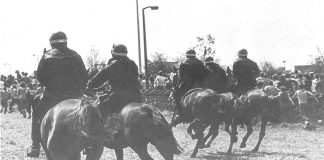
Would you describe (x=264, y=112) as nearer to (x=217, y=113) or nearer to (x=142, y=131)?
(x=217, y=113)

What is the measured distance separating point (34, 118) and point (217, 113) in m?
4.92

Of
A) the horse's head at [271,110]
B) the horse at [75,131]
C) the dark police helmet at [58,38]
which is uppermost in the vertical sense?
the dark police helmet at [58,38]

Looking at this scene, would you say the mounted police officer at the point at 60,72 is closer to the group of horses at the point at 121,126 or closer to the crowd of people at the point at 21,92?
the group of horses at the point at 121,126

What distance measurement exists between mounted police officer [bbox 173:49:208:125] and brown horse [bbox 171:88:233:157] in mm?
391

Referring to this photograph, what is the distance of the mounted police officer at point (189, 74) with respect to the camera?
1338cm

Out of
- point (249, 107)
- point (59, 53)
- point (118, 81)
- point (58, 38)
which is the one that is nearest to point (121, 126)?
point (118, 81)

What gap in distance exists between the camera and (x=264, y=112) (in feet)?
46.9

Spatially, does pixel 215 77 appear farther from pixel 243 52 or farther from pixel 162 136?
pixel 162 136

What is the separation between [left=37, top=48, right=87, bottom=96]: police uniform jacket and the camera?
865 centimetres

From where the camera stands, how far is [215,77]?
14.2 m

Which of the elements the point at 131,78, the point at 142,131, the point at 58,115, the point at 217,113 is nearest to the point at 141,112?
the point at 142,131

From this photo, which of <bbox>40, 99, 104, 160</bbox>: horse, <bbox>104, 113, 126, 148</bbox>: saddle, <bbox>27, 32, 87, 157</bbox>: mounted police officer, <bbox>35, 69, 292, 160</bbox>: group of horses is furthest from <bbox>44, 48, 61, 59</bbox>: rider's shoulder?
<bbox>40, 99, 104, 160</bbox>: horse

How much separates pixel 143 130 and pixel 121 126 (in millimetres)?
396

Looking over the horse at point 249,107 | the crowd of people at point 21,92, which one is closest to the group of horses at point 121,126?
the horse at point 249,107
